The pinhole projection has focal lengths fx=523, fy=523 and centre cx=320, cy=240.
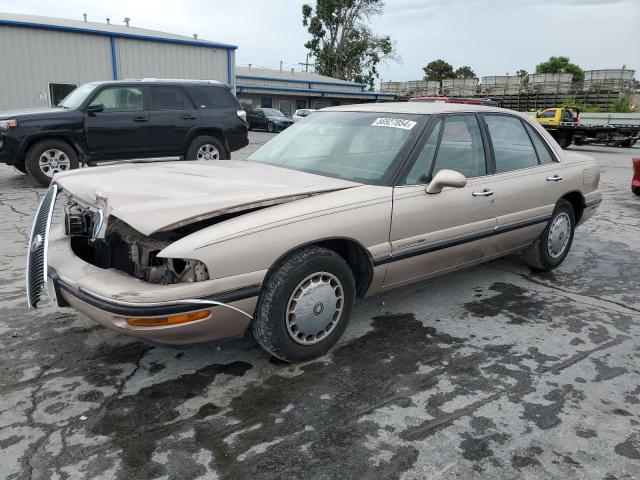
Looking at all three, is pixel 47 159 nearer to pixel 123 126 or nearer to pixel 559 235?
pixel 123 126

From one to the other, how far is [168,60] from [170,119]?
14470 mm

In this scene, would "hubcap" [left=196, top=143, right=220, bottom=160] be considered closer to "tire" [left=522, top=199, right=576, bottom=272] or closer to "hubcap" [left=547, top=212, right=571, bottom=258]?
"tire" [left=522, top=199, right=576, bottom=272]

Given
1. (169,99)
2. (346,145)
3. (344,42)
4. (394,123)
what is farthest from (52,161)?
(344,42)

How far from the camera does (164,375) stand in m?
2.97

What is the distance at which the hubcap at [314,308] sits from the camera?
9.70 ft

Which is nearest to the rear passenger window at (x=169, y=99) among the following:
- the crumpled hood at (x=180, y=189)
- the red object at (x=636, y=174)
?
the crumpled hood at (x=180, y=189)

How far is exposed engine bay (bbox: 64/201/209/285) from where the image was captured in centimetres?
270

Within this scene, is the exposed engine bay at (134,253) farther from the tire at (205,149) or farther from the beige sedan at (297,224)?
the tire at (205,149)

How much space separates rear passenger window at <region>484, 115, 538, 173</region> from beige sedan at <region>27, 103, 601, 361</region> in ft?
0.05

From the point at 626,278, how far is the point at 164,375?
4.17 m

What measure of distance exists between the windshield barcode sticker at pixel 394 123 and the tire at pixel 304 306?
1.18 metres

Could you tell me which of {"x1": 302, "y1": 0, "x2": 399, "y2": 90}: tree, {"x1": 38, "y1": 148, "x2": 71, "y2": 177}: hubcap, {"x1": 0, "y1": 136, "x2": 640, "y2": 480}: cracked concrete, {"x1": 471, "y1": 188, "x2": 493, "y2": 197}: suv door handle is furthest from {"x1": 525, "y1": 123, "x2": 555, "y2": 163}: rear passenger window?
{"x1": 302, "y1": 0, "x2": 399, "y2": 90}: tree

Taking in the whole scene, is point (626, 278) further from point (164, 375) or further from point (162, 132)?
point (162, 132)

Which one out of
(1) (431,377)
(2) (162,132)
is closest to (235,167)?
(1) (431,377)
